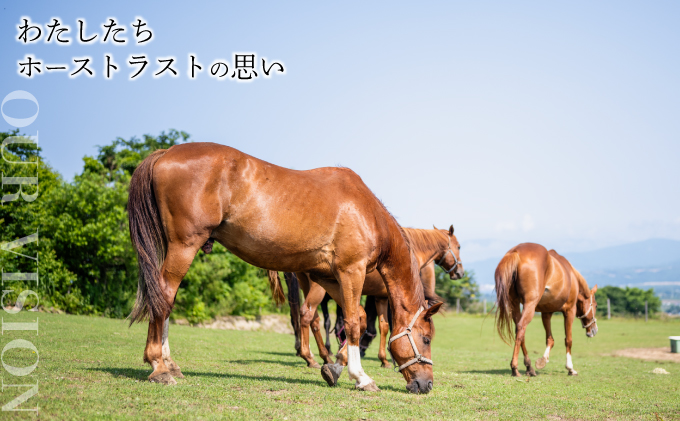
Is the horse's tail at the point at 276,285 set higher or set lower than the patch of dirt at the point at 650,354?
higher

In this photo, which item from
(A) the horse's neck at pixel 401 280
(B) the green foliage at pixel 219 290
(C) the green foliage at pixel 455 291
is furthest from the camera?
(C) the green foliage at pixel 455 291

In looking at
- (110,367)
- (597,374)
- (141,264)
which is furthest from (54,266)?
(597,374)

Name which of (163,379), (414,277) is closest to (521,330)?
(414,277)

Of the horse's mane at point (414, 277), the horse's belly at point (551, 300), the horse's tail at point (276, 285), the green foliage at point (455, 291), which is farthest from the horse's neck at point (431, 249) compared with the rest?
the green foliage at point (455, 291)

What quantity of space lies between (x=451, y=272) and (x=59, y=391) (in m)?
8.71

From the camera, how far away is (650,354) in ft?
50.6

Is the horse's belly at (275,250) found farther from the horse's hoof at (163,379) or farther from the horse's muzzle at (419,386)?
the horse's muzzle at (419,386)

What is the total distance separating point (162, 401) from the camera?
13.7ft

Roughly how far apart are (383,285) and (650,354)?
38.0 feet

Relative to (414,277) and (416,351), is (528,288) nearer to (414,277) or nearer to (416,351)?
(414,277)

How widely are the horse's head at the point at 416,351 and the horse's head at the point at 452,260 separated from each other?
4.80m

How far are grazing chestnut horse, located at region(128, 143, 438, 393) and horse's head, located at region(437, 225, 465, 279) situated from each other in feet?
15.1

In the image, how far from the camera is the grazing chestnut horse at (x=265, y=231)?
504cm

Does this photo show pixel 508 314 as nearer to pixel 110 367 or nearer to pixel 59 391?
pixel 110 367
